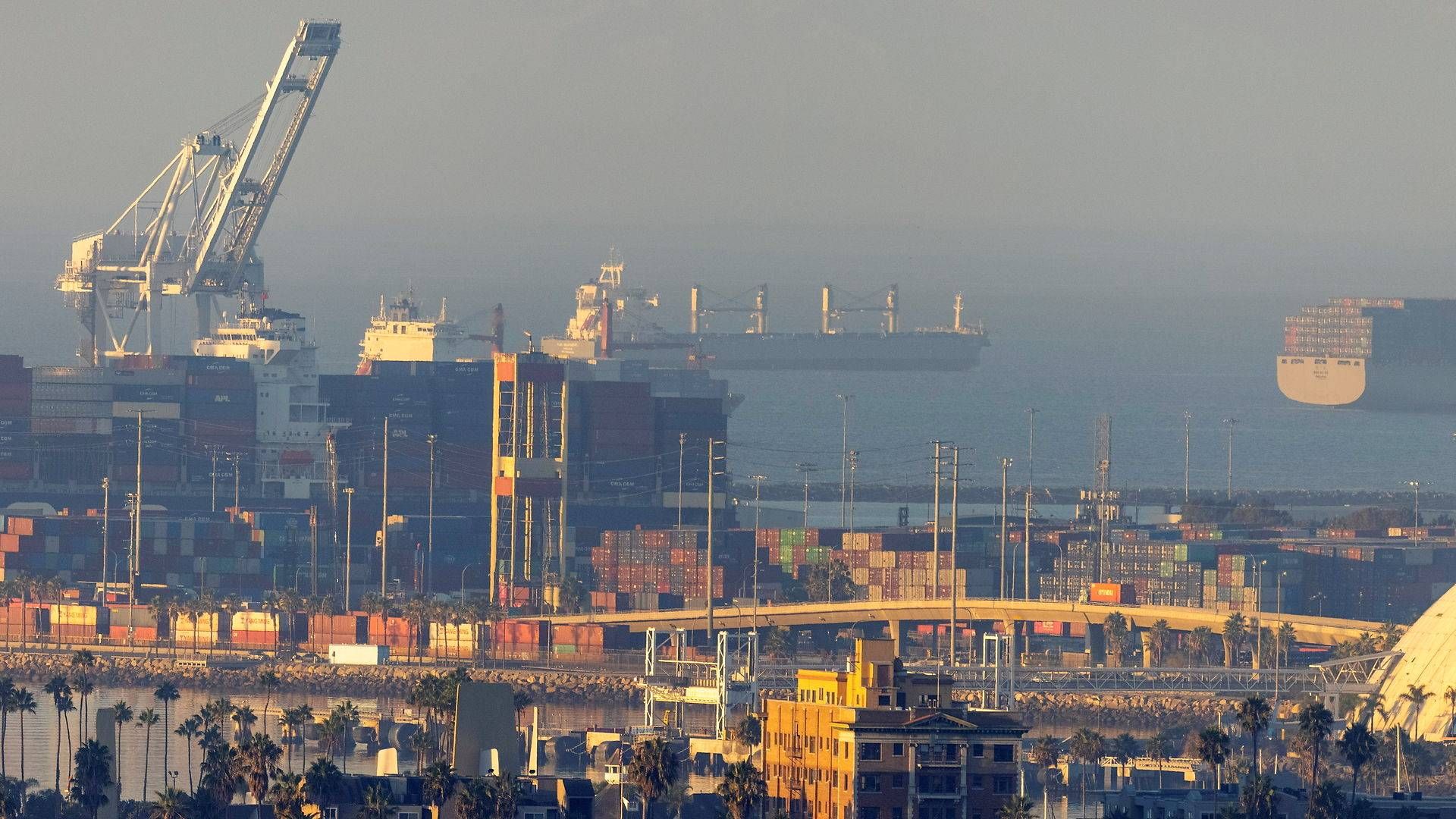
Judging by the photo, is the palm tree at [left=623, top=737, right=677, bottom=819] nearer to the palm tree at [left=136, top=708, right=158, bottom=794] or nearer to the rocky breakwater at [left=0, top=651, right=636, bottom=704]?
the palm tree at [left=136, top=708, right=158, bottom=794]

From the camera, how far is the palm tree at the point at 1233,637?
93000mm

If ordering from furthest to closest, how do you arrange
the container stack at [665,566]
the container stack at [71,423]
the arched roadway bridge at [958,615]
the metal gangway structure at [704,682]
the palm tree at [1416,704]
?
the container stack at [71,423] → the container stack at [665,566] → the arched roadway bridge at [958,615] → the metal gangway structure at [704,682] → the palm tree at [1416,704]

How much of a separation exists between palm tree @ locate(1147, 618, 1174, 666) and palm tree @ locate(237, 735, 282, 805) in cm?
4864

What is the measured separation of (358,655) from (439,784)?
51.1m

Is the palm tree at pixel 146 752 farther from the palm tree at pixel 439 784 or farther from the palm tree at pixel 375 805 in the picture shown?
the palm tree at pixel 375 805

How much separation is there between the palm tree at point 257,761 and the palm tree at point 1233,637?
46.8 m

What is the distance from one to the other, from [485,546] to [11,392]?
29706mm

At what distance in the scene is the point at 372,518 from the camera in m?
137

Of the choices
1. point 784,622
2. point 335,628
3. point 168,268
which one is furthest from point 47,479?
point 784,622

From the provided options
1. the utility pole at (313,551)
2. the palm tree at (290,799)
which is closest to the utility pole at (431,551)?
the utility pole at (313,551)

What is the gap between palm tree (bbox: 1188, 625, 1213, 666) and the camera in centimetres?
9588

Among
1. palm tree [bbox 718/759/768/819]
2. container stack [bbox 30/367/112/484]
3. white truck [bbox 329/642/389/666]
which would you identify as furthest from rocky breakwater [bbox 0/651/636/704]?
container stack [bbox 30/367/112/484]

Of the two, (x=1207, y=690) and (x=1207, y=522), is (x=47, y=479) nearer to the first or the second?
(x=1207, y=522)

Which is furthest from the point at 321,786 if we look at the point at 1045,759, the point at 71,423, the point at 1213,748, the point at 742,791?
the point at 71,423
